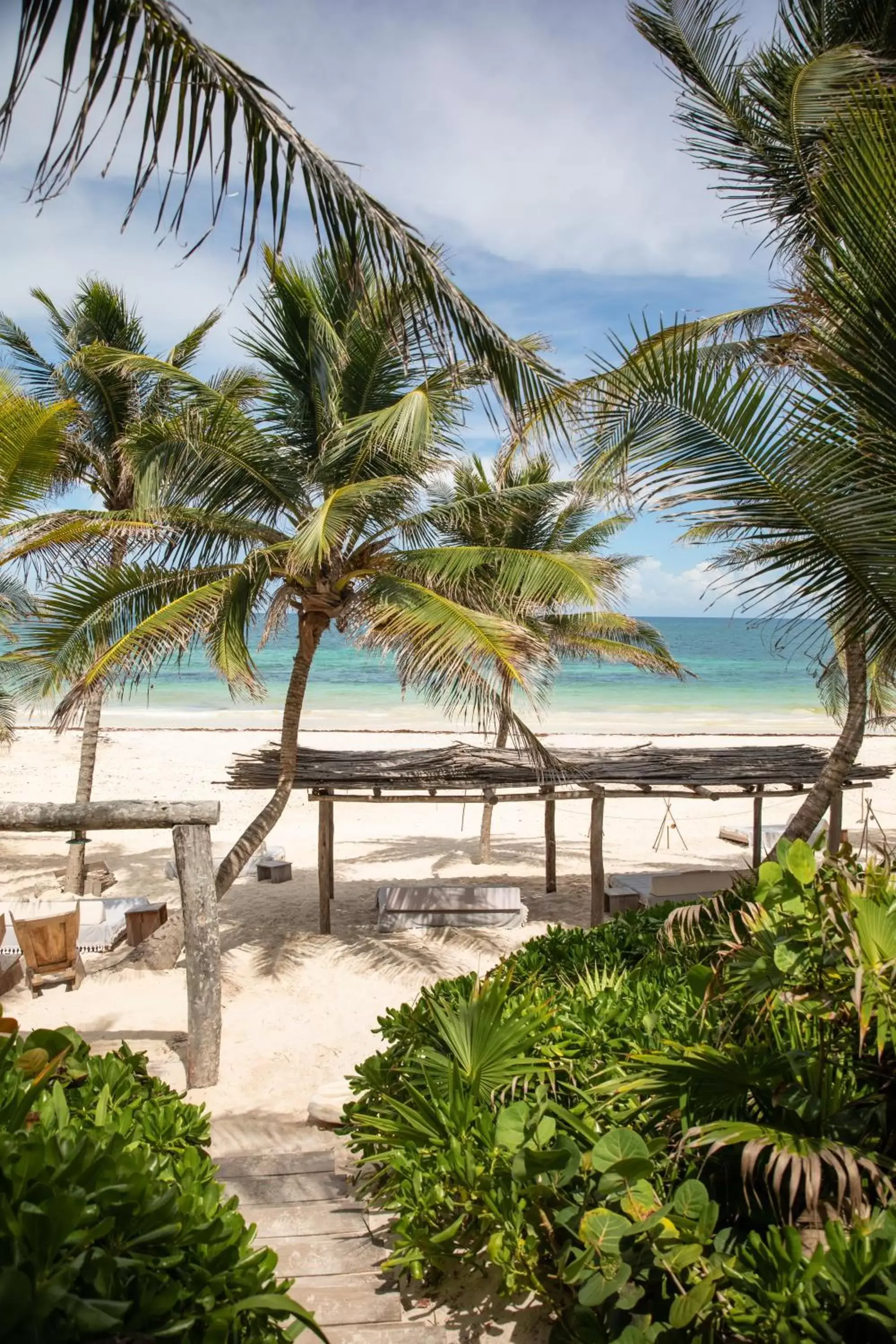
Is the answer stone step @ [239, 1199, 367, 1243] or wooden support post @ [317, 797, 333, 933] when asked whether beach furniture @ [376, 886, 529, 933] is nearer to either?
wooden support post @ [317, 797, 333, 933]

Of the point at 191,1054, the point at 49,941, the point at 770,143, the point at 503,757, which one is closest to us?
the point at 770,143

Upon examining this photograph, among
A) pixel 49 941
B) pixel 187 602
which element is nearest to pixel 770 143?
pixel 187 602

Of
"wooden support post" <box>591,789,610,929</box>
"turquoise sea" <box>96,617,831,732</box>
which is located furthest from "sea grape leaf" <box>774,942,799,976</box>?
"turquoise sea" <box>96,617,831,732</box>

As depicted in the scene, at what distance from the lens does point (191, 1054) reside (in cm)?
671

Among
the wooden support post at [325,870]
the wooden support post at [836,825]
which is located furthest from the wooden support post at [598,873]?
the wooden support post at [836,825]

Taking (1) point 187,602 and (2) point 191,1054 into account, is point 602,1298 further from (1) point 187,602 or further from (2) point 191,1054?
(1) point 187,602

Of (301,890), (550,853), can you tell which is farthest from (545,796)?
(301,890)

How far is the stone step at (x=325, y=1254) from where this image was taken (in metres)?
3.44

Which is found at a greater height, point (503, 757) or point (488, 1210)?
point (503, 757)

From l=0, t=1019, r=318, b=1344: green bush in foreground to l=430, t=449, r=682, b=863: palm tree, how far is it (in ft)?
27.4

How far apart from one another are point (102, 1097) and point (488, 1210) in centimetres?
152

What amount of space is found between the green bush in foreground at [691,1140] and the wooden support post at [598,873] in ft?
20.7

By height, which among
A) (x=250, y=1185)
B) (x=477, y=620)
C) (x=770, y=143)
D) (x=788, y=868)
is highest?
(x=770, y=143)

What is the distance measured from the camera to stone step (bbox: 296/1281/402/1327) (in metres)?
3.13
